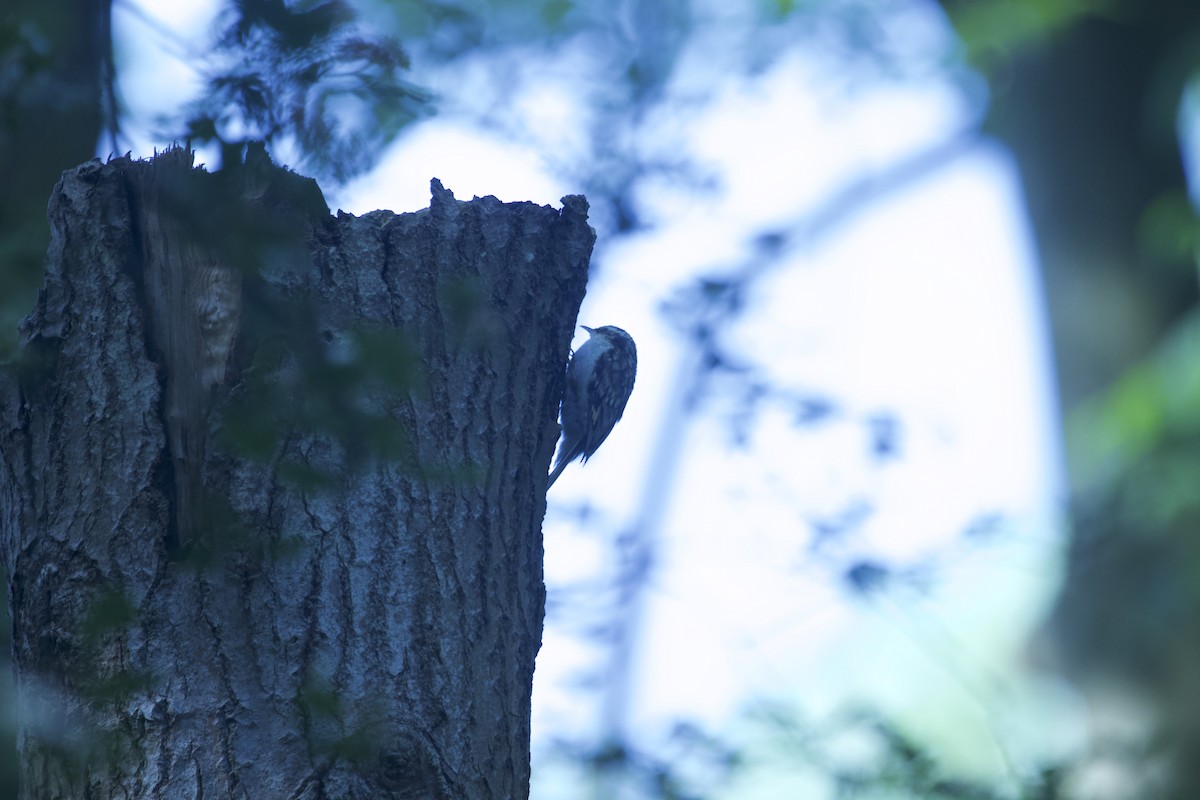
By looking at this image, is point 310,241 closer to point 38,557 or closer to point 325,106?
point 325,106

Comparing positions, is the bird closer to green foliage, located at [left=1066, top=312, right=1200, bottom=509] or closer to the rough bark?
the rough bark

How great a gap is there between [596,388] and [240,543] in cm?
311

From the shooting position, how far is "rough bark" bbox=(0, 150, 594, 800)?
2.00 meters

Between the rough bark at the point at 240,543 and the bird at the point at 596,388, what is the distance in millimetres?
2483

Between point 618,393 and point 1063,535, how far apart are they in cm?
203

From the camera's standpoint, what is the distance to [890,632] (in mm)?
4961

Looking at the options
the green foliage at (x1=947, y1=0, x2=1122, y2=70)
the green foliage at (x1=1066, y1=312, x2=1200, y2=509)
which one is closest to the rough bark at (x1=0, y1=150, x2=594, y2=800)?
the green foliage at (x1=1066, y1=312, x2=1200, y2=509)

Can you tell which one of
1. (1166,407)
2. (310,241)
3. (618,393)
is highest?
(618,393)

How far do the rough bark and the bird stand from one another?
248cm

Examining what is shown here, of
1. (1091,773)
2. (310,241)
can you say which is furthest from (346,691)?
(1091,773)

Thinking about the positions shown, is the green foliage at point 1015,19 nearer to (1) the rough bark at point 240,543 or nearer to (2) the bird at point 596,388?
(2) the bird at point 596,388

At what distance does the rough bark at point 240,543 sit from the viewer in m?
2.00

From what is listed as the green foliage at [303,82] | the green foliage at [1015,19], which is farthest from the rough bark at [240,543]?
the green foliage at [1015,19]

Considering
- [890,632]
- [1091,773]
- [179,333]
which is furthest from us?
[890,632]
